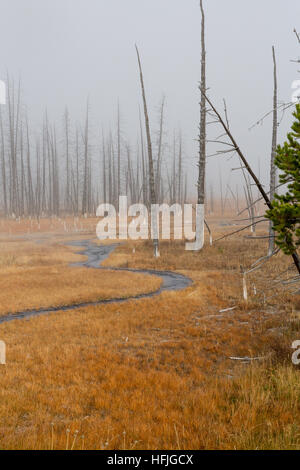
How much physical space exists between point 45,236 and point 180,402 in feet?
110

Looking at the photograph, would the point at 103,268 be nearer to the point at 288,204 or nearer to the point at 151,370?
the point at 151,370

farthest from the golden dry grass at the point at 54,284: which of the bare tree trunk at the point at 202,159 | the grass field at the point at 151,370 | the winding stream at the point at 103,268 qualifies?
the bare tree trunk at the point at 202,159

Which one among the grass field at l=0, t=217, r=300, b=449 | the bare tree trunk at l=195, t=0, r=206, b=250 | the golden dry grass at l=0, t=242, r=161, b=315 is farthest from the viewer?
the bare tree trunk at l=195, t=0, r=206, b=250

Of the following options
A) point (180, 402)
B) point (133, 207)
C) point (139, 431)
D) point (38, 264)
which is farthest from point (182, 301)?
point (133, 207)

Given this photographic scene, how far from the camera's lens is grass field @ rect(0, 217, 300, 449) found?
13.0 ft

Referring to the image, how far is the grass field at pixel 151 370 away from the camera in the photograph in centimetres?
395

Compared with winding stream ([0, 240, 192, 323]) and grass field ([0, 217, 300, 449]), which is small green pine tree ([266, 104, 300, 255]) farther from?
winding stream ([0, 240, 192, 323])

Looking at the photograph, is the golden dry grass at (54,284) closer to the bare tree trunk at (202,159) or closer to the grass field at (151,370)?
the grass field at (151,370)

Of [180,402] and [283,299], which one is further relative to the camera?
[283,299]

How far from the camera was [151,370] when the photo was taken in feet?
20.9

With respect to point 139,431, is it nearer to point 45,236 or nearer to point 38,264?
point 38,264

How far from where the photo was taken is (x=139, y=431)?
4047 mm

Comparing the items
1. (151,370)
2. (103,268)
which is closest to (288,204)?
(151,370)

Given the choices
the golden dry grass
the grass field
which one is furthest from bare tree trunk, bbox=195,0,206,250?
the grass field
